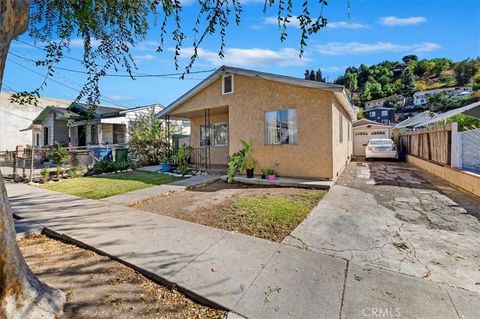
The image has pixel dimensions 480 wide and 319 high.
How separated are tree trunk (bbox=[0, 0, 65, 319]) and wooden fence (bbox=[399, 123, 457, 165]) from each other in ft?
35.4

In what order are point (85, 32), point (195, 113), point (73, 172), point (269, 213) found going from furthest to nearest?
1. point (195, 113)
2. point (73, 172)
3. point (269, 213)
4. point (85, 32)

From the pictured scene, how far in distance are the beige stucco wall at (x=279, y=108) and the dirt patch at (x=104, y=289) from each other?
22.8 feet

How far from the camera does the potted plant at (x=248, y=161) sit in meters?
9.67

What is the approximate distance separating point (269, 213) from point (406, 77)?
102 m

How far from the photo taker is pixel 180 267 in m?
3.23

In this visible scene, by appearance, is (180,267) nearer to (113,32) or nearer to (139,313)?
(139,313)

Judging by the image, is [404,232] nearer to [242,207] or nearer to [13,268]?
[242,207]

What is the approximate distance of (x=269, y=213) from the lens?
549cm

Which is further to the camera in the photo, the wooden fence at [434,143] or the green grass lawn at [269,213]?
the wooden fence at [434,143]

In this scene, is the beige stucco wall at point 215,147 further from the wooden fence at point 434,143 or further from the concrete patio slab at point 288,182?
the wooden fence at point 434,143

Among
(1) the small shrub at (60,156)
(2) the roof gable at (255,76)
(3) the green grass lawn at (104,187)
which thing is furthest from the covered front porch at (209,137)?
(1) the small shrub at (60,156)

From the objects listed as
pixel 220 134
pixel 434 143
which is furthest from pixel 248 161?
pixel 434 143

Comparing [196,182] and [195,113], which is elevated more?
[195,113]

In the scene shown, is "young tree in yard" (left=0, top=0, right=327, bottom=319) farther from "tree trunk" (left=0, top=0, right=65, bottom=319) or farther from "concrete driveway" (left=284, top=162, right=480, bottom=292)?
"concrete driveway" (left=284, top=162, right=480, bottom=292)
